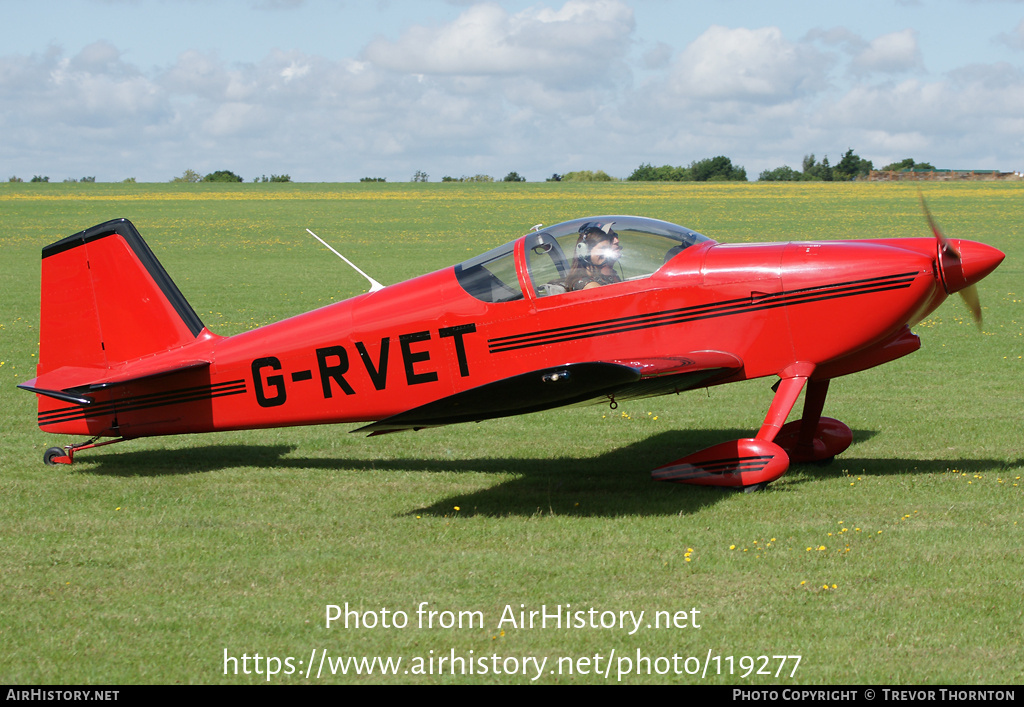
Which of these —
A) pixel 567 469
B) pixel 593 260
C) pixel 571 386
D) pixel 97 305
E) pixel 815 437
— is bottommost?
pixel 567 469

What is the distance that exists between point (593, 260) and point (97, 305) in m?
4.54

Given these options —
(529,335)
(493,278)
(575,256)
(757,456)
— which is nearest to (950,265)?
(757,456)

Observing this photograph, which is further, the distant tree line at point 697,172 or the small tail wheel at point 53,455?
the distant tree line at point 697,172

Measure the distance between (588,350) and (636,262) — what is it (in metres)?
0.83

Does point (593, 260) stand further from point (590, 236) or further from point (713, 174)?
point (713, 174)

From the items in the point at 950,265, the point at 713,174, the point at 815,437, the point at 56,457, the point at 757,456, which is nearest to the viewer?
the point at 950,265

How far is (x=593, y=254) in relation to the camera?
775cm

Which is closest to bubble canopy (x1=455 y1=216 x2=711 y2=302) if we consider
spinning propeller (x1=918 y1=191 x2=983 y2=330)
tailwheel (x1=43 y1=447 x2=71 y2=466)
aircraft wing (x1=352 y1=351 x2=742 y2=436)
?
aircraft wing (x1=352 y1=351 x2=742 y2=436)

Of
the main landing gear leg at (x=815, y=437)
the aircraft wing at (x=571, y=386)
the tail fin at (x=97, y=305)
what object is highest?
the tail fin at (x=97, y=305)

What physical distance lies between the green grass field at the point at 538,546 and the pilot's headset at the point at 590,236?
6.65ft

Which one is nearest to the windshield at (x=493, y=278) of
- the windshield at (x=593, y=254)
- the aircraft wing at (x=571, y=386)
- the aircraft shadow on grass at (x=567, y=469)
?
the windshield at (x=593, y=254)

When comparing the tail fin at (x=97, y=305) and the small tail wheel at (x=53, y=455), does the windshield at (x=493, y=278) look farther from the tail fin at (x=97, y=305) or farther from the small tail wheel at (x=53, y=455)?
the small tail wheel at (x=53, y=455)

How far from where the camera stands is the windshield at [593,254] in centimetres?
773

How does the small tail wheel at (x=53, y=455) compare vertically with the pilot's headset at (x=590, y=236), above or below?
below
